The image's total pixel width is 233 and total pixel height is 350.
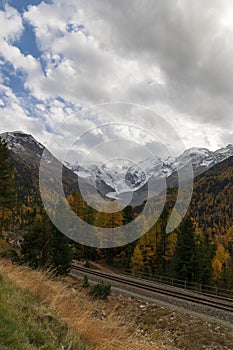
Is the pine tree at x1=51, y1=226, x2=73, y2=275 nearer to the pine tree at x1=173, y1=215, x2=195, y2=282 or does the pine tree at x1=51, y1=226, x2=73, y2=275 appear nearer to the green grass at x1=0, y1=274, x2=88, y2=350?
the pine tree at x1=173, y1=215, x2=195, y2=282

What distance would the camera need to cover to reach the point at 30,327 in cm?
490

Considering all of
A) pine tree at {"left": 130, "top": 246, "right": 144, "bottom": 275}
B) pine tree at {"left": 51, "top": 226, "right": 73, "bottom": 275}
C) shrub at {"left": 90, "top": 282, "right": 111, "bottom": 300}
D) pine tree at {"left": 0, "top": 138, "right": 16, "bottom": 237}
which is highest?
pine tree at {"left": 0, "top": 138, "right": 16, "bottom": 237}

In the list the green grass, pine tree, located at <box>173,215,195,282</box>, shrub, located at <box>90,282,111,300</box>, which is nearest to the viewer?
the green grass

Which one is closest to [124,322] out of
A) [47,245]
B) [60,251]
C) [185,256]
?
[60,251]

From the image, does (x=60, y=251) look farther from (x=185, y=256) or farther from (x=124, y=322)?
(x=185, y=256)

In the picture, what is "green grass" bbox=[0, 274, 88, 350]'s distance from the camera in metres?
4.11

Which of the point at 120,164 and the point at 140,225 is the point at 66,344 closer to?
the point at 120,164

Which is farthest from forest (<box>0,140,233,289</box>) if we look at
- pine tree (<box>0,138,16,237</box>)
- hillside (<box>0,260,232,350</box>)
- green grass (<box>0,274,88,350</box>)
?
A: green grass (<box>0,274,88,350</box>)

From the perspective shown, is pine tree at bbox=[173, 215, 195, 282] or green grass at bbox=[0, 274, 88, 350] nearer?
green grass at bbox=[0, 274, 88, 350]

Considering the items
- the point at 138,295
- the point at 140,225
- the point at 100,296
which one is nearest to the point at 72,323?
the point at 100,296

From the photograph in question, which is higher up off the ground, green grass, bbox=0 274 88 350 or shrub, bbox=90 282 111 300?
green grass, bbox=0 274 88 350

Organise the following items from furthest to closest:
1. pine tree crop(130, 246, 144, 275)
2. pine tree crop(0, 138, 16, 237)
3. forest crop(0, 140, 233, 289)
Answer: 1. pine tree crop(130, 246, 144, 275)
2. pine tree crop(0, 138, 16, 237)
3. forest crop(0, 140, 233, 289)

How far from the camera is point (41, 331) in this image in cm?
485

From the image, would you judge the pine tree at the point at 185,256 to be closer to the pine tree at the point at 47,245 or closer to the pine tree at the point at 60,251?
the pine tree at the point at 60,251
